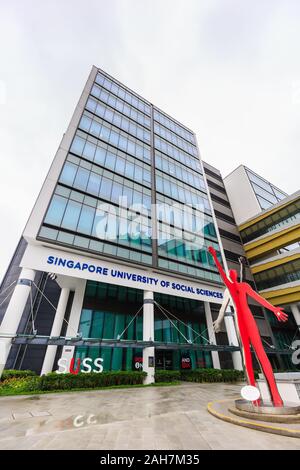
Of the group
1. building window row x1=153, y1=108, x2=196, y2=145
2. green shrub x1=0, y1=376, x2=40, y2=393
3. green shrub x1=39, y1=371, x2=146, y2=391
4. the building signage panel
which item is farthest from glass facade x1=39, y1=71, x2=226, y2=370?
building window row x1=153, y1=108, x2=196, y2=145

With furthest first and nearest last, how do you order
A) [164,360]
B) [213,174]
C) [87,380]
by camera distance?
[213,174]
[164,360]
[87,380]

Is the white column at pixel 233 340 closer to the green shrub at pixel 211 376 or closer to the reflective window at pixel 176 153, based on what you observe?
the green shrub at pixel 211 376

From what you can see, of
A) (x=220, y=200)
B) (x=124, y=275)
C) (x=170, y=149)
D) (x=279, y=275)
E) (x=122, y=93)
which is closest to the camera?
(x=124, y=275)

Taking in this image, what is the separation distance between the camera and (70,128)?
23766mm

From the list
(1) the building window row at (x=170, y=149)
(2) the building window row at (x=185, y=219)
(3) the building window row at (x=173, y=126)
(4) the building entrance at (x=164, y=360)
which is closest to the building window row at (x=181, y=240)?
(2) the building window row at (x=185, y=219)

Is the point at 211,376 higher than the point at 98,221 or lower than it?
lower

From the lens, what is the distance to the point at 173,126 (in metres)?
42.0

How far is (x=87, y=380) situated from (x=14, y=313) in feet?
24.5

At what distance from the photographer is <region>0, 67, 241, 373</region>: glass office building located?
61.1ft

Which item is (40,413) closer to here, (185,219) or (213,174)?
(185,219)

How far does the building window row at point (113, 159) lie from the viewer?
23.5 metres

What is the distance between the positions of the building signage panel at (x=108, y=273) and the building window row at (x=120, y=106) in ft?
81.7

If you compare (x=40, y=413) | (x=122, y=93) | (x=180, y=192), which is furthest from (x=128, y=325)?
(x=122, y=93)
